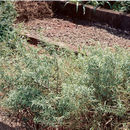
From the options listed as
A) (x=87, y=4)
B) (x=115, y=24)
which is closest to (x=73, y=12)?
(x=87, y=4)

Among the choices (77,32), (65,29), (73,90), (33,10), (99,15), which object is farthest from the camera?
(33,10)

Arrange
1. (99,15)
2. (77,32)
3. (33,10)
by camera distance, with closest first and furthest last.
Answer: (77,32), (99,15), (33,10)

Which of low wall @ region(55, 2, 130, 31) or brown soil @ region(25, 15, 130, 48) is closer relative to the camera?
brown soil @ region(25, 15, 130, 48)

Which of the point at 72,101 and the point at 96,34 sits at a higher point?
the point at 72,101

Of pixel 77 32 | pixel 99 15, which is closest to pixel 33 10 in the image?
pixel 77 32

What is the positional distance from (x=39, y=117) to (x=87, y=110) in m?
0.41

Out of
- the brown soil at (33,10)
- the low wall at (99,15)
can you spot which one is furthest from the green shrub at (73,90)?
the brown soil at (33,10)

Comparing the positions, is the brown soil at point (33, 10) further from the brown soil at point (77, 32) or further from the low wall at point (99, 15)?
the low wall at point (99, 15)

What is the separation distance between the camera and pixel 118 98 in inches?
116

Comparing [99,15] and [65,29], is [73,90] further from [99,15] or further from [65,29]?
[99,15]

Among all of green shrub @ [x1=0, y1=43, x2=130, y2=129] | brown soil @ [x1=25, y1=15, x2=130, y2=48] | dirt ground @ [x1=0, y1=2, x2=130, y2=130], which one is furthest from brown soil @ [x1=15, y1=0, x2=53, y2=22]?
green shrub @ [x1=0, y1=43, x2=130, y2=129]

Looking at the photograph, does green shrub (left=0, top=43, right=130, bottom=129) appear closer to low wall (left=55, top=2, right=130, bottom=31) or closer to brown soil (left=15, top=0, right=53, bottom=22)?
low wall (left=55, top=2, right=130, bottom=31)

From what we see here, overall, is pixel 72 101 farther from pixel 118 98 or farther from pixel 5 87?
pixel 5 87

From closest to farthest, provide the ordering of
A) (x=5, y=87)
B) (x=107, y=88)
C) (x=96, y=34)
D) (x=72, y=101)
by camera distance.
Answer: (x=72, y=101), (x=107, y=88), (x=5, y=87), (x=96, y=34)
